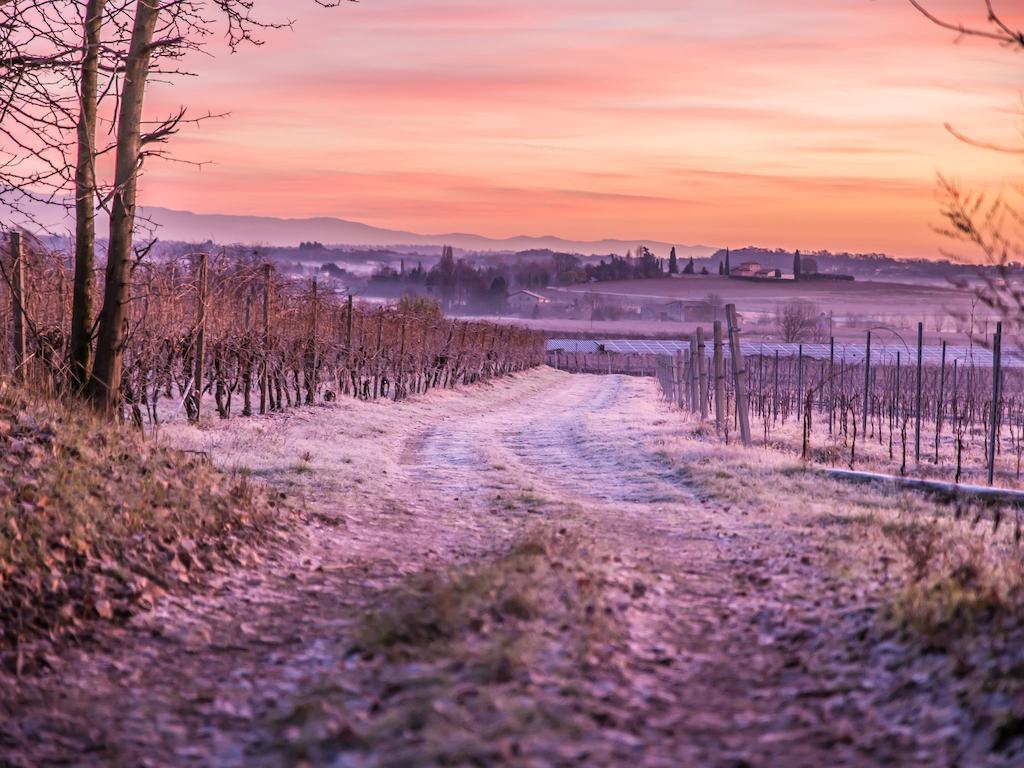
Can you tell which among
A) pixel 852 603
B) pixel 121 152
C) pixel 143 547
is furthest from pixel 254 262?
pixel 852 603

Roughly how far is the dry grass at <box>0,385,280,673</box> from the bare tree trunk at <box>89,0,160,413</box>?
1.49 m

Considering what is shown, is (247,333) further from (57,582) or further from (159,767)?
(159,767)

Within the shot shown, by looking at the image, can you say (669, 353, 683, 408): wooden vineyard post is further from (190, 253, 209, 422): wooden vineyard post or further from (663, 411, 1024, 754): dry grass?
(663, 411, 1024, 754): dry grass

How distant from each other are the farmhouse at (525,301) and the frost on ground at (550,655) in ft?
483

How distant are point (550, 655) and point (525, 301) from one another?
156 metres

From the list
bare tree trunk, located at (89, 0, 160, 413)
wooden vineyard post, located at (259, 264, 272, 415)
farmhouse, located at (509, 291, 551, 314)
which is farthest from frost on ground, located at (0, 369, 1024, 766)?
farmhouse, located at (509, 291, 551, 314)

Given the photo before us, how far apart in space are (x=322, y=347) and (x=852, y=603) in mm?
19435

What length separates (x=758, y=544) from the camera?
351 inches

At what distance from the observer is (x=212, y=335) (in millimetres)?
19469

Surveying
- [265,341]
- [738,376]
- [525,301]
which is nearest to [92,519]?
[738,376]

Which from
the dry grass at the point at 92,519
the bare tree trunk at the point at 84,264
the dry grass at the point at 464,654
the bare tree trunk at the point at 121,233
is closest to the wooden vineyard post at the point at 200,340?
the bare tree trunk at the point at 84,264

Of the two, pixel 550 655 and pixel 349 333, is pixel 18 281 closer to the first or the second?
pixel 550 655

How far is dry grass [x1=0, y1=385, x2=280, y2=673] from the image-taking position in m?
6.44

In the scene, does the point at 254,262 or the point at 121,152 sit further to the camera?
the point at 254,262
